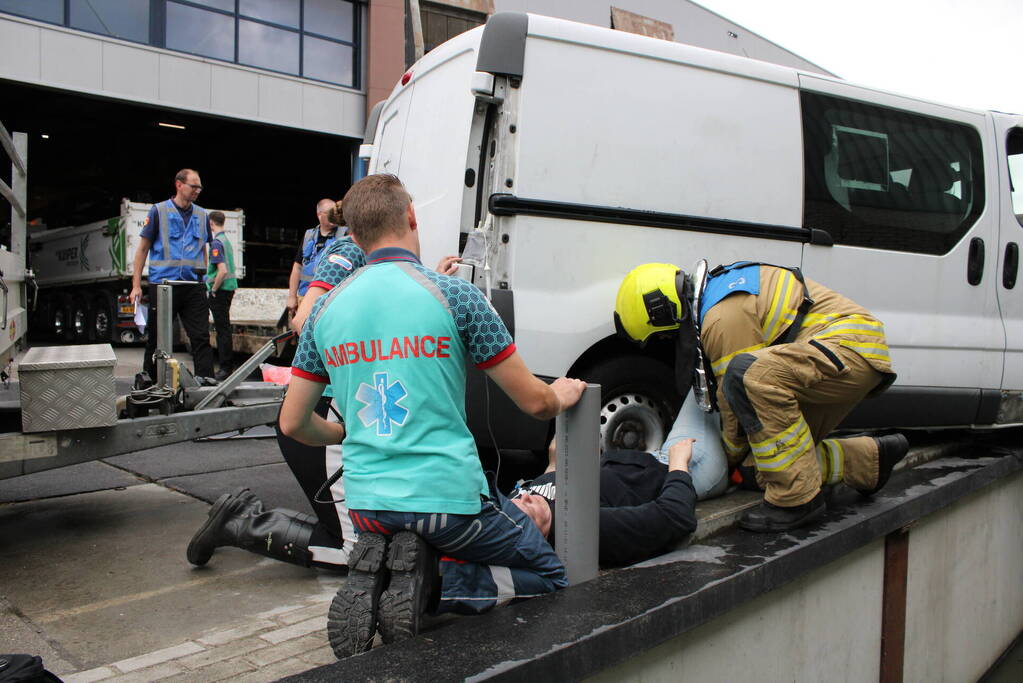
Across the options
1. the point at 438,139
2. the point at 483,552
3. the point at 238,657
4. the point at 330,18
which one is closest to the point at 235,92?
the point at 330,18

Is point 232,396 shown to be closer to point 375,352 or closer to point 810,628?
point 375,352

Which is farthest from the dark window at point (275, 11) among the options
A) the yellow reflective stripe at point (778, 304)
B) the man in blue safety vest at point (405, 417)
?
the man in blue safety vest at point (405, 417)

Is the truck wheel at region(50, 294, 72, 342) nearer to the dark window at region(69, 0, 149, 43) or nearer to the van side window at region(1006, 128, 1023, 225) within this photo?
the dark window at region(69, 0, 149, 43)

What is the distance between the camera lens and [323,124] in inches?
701

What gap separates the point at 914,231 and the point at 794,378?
224cm

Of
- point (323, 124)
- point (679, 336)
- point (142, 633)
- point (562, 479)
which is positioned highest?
point (323, 124)

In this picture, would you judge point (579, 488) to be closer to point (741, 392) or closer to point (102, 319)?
point (741, 392)

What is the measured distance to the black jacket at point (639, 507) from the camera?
2549 millimetres

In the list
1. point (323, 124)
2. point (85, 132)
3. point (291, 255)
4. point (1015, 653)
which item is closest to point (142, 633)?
point (1015, 653)

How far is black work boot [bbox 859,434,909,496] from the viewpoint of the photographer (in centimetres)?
328

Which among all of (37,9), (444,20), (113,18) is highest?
(444,20)

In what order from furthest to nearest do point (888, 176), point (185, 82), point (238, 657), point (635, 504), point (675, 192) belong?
point (185, 82), point (888, 176), point (675, 192), point (635, 504), point (238, 657)

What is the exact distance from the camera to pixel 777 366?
2.95 m

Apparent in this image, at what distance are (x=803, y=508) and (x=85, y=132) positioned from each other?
73.2ft
